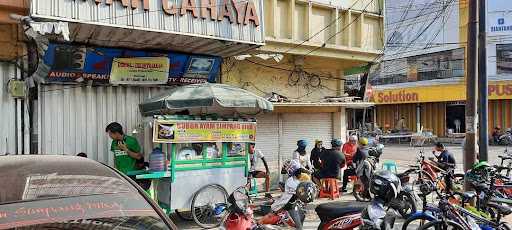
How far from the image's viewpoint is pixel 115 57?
28.1 ft

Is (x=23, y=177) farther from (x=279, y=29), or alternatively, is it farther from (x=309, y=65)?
(x=309, y=65)

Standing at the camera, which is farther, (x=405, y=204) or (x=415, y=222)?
(x=405, y=204)

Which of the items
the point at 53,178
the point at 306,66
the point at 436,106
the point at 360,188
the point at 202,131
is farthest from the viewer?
the point at 436,106

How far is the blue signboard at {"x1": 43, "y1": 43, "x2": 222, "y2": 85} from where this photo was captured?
7.99 m

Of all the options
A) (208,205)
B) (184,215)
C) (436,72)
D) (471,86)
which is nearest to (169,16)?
(208,205)

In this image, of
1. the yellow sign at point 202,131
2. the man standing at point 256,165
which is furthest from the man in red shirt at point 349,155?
the yellow sign at point 202,131

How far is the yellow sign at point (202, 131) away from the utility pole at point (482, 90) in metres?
4.22

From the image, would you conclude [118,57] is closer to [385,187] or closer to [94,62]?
[94,62]

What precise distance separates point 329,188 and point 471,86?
134 inches

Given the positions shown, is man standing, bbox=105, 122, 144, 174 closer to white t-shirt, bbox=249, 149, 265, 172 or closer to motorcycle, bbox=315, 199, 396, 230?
white t-shirt, bbox=249, 149, 265, 172

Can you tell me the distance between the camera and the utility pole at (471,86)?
28.0 feet

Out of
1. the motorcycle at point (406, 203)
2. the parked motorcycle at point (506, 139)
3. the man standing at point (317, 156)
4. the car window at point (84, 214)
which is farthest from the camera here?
the parked motorcycle at point (506, 139)

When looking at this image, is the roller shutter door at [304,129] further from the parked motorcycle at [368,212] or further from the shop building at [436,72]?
the shop building at [436,72]

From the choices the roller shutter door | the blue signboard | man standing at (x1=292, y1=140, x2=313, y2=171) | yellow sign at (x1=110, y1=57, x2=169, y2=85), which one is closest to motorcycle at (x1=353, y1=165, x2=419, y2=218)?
man standing at (x1=292, y1=140, x2=313, y2=171)
